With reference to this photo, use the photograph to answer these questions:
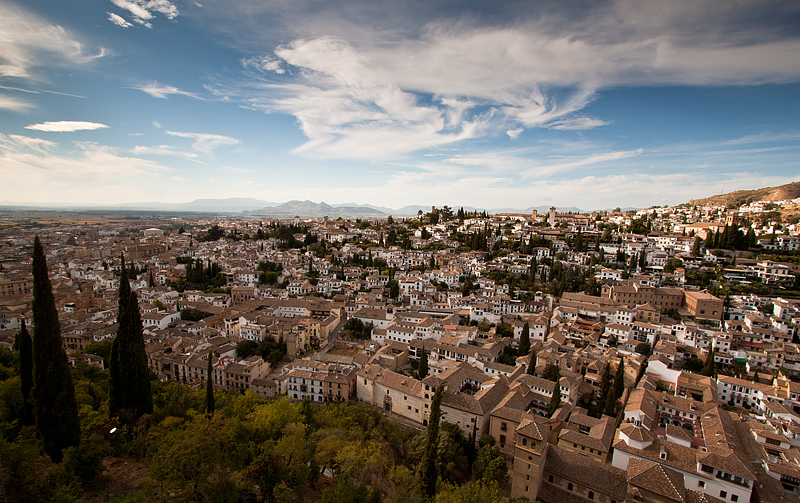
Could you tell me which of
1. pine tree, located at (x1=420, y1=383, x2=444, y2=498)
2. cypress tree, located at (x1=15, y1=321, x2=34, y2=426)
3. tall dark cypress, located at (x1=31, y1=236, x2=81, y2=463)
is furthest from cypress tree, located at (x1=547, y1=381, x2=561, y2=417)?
cypress tree, located at (x1=15, y1=321, x2=34, y2=426)

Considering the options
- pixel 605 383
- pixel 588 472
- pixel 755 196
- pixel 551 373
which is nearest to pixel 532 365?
pixel 551 373

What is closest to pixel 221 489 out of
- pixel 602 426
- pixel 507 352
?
pixel 602 426

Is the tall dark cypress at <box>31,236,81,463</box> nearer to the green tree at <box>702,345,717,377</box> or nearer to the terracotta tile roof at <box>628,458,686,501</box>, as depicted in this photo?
the terracotta tile roof at <box>628,458,686,501</box>

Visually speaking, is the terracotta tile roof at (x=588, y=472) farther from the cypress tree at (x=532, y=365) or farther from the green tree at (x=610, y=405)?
the cypress tree at (x=532, y=365)

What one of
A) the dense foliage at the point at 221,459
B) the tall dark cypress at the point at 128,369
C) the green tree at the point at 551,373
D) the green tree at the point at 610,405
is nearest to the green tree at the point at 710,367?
the green tree at the point at 610,405

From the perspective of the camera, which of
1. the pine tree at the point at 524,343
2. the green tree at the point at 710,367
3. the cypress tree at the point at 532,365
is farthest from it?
the pine tree at the point at 524,343

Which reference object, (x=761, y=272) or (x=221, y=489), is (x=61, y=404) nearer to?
(x=221, y=489)

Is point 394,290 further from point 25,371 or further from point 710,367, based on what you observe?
point 25,371
